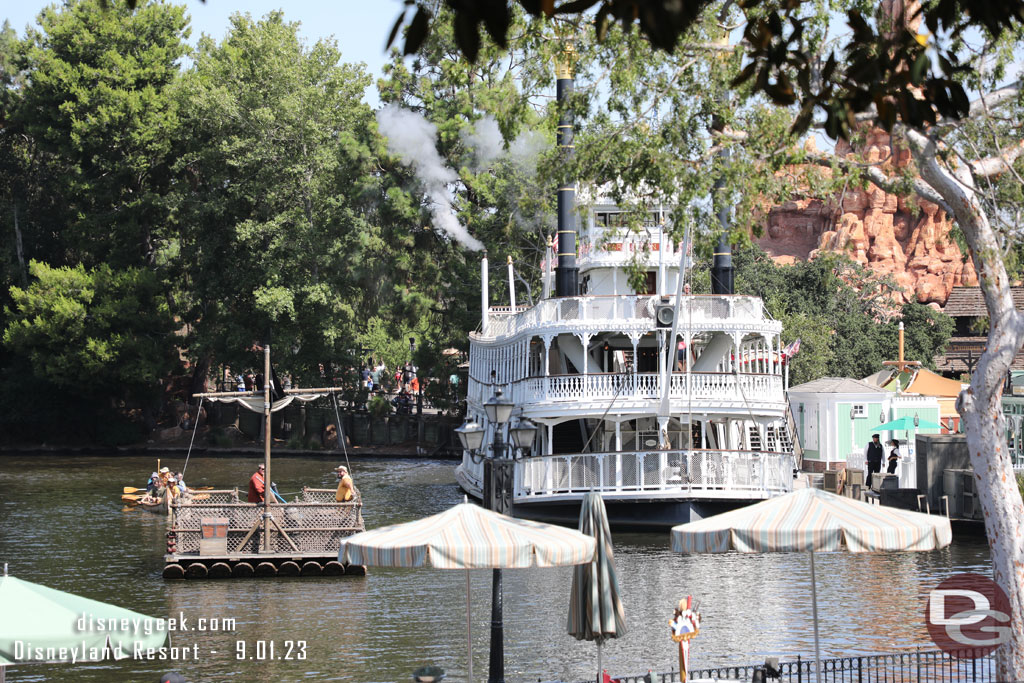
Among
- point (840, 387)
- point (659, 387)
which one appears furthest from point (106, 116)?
point (659, 387)

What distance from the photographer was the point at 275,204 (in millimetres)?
61906

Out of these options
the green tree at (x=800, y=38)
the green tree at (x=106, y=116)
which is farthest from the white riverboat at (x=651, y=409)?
the green tree at (x=106, y=116)

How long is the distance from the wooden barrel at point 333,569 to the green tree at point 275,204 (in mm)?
34460

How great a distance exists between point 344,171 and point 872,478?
1345 inches

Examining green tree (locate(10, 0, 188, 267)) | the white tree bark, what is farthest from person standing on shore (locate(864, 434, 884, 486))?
green tree (locate(10, 0, 188, 267))

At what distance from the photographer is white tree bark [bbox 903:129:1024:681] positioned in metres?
13.5

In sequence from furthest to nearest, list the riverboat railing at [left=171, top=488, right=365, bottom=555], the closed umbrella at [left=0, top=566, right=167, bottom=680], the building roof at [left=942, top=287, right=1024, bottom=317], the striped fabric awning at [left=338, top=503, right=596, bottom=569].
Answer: the building roof at [left=942, top=287, right=1024, bottom=317]
the riverboat railing at [left=171, top=488, right=365, bottom=555]
the striped fabric awning at [left=338, top=503, right=596, bottom=569]
the closed umbrella at [left=0, top=566, right=167, bottom=680]

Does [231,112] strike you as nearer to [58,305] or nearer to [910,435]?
[58,305]

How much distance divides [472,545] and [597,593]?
7.03ft

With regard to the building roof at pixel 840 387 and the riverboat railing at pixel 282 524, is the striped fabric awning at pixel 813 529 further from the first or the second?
the building roof at pixel 840 387

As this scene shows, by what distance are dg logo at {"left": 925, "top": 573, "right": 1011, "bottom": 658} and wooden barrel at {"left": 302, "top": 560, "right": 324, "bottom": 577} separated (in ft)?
39.0

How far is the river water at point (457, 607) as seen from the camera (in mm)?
17859

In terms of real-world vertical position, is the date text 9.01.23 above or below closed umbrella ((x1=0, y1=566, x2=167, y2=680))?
below

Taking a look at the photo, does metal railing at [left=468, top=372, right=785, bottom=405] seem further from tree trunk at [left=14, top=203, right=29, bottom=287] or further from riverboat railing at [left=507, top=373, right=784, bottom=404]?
tree trunk at [left=14, top=203, right=29, bottom=287]
